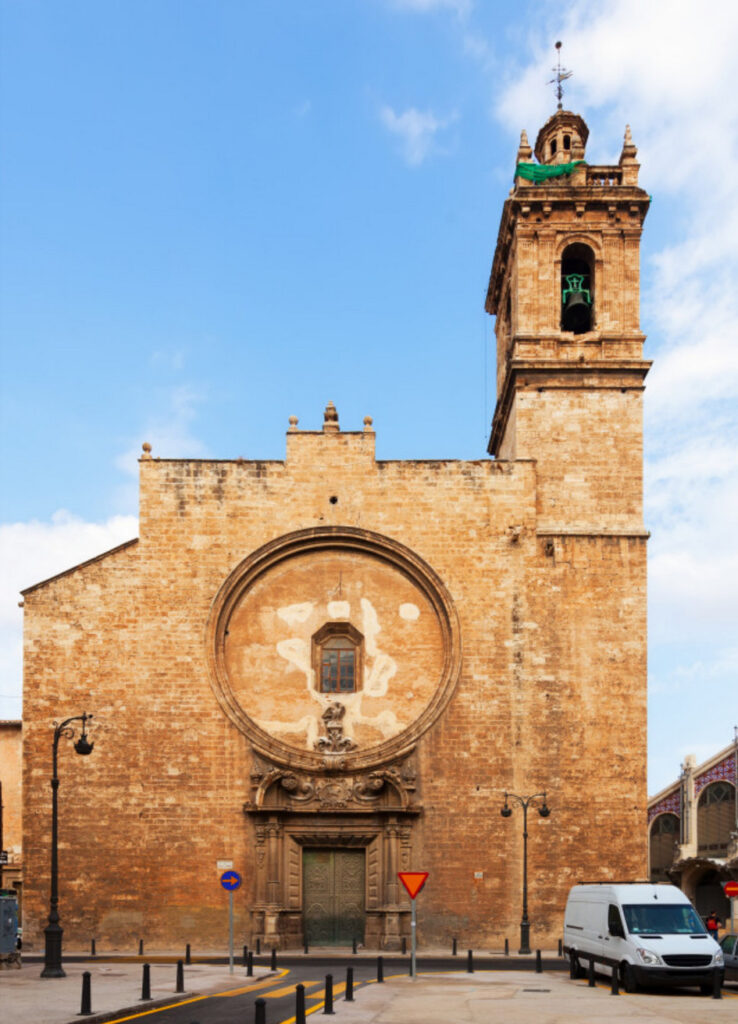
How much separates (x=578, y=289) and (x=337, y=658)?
12.1m

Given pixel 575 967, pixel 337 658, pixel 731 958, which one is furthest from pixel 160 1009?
pixel 337 658

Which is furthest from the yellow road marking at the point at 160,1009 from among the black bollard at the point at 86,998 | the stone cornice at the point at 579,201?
the stone cornice at the point at 579,201

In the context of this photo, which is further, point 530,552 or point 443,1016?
point 530,552

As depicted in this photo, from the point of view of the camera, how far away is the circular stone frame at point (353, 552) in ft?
99.7

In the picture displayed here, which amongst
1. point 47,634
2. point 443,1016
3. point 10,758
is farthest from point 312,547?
point 10,758

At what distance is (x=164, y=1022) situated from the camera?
15281mm

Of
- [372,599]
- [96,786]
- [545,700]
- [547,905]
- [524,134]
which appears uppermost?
[524,134]

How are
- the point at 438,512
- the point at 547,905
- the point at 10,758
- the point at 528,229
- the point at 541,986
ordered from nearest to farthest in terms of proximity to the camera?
1. the point at 541,986
2. the point at 547,905
3. the point at 438,512
4. the point at 528,229
5. the point at 10,758

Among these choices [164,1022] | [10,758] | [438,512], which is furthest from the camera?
[10,758]

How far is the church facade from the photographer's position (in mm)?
29766

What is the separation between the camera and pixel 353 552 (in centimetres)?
3206

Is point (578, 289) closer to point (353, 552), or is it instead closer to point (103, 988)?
point (353, 552)

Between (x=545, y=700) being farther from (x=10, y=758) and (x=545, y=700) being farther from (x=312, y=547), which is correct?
(x=10, y=758)

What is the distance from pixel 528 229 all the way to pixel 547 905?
1768 cm
